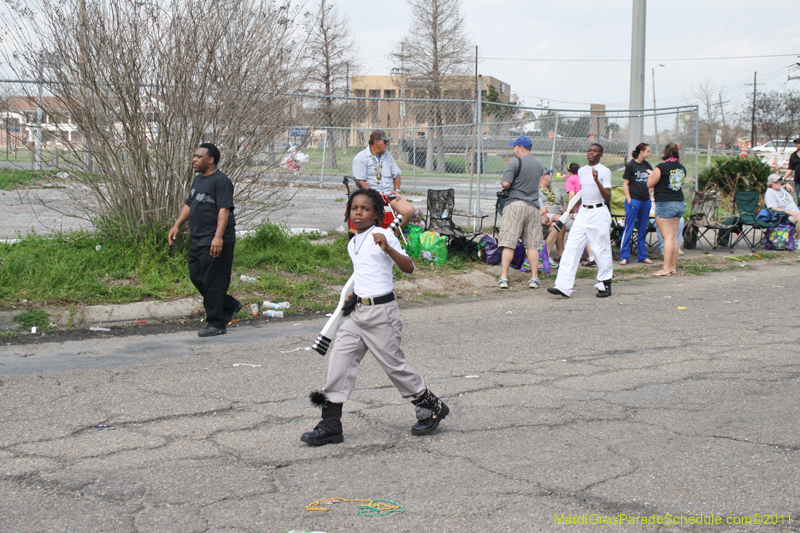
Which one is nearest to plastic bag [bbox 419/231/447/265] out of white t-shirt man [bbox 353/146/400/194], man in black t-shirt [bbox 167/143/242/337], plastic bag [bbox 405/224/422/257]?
plastic bag [bbox 405/224/422/257]

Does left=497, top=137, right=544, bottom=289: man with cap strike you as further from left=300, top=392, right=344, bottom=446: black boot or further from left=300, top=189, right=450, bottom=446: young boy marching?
left=300, top=392, right=344, bottom=446: black boot

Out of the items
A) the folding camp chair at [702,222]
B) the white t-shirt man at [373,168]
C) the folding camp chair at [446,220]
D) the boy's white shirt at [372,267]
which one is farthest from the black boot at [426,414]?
the folding camp chair at [702,222]

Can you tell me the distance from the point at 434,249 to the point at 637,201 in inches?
141

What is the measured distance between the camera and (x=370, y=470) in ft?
12.7

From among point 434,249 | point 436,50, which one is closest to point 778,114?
point 436,50

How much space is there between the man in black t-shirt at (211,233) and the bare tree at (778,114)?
4978 centimetres

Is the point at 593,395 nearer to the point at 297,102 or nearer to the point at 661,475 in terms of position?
the point at 661,475

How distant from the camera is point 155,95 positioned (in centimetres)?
841

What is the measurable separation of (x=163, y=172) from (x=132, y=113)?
0.77 m

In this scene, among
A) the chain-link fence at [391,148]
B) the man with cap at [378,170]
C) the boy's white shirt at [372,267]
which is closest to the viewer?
the boy's white shirt at [372,267]

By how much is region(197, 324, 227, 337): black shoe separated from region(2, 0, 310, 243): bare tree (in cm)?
223

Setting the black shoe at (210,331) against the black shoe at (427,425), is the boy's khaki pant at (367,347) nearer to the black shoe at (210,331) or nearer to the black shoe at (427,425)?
the black shoe at (427,425)

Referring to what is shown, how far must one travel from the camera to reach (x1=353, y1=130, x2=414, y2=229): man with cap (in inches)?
353

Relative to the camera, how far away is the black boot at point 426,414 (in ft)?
14.4
